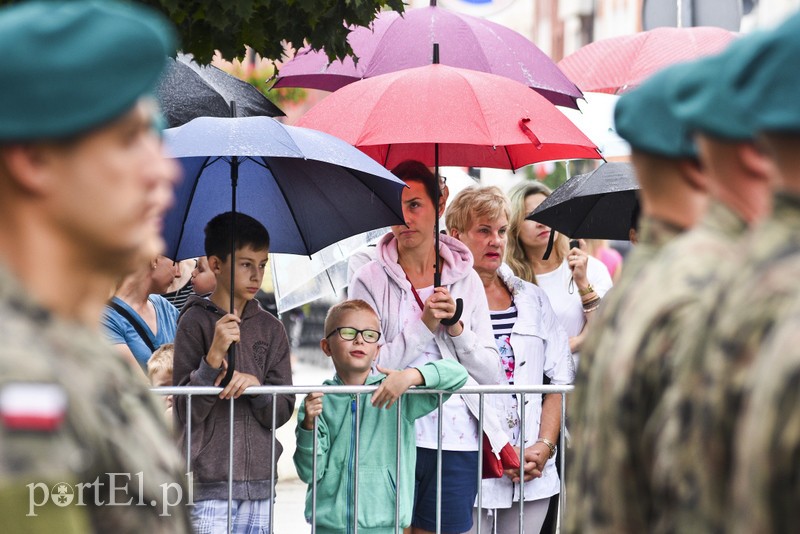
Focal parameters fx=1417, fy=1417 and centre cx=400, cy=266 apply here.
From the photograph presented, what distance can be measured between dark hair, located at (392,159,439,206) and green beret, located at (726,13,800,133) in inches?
175

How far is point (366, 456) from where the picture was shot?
5945mm

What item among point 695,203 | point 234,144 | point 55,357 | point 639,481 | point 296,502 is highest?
point 234,144

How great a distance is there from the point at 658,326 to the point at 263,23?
4016 mm

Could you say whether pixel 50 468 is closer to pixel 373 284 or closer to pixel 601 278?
pixel 373 284

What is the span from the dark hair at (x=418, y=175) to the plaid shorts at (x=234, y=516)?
166 cm

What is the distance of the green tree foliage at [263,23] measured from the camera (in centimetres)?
577

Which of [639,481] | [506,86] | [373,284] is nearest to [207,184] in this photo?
[373,284]

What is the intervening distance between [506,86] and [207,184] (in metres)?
1.47

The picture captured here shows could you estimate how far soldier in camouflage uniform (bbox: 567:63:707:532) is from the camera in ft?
8.57

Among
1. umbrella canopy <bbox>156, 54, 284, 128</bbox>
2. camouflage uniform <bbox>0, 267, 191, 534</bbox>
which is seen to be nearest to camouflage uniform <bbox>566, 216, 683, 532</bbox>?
camouflage uniform <bbox>0, 267, 191, 534</bbox>

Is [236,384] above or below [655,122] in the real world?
below

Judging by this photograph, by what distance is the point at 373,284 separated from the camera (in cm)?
632

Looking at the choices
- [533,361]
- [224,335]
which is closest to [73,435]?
[224,335]

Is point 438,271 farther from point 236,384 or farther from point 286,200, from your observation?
point 236,384
